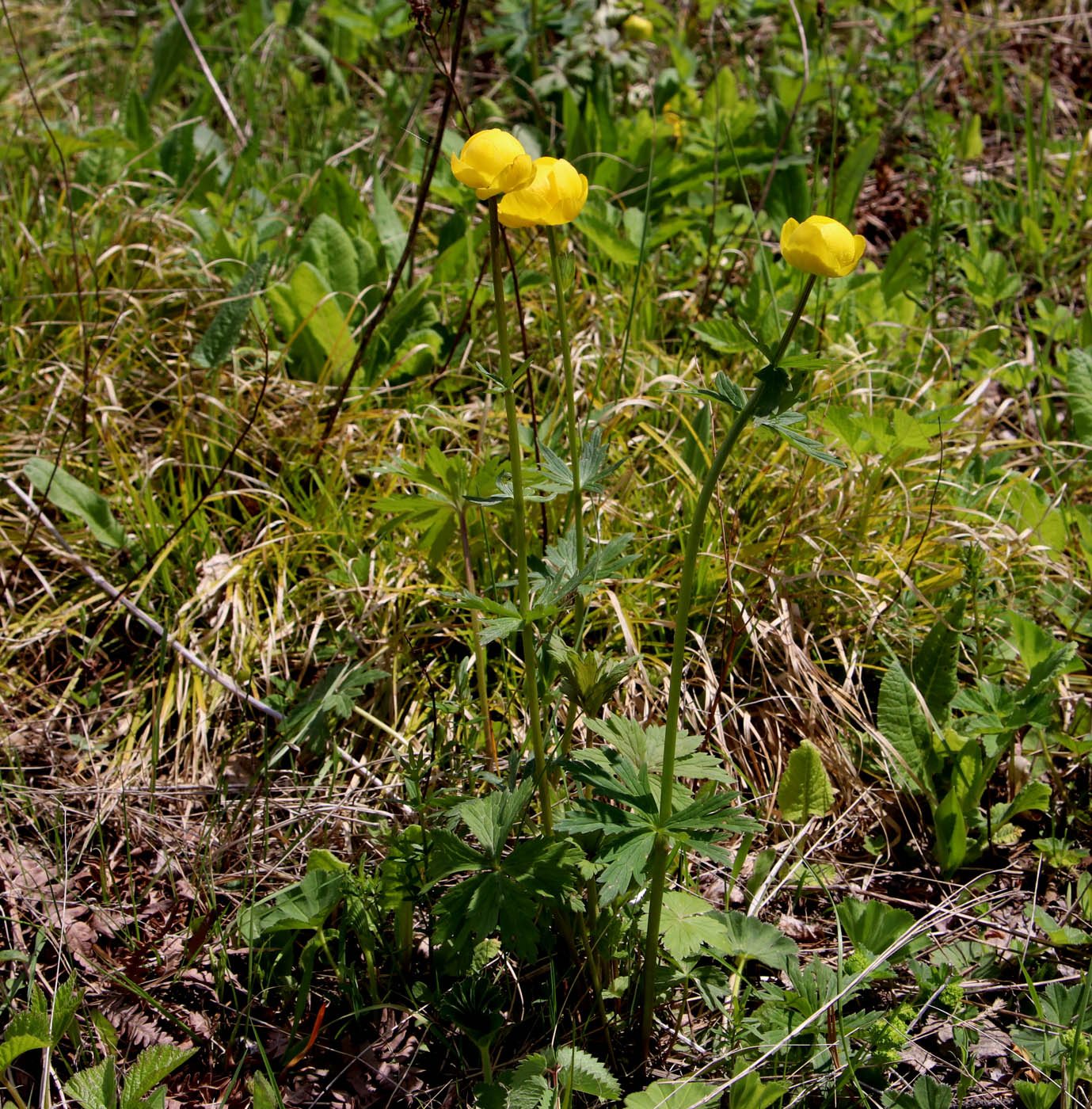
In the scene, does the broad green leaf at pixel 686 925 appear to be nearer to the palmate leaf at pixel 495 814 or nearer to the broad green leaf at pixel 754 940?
the broad green leaf at pixel 754 940

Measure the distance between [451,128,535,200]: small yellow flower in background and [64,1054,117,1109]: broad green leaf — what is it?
1.19 meters

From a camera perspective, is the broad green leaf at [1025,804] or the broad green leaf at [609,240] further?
the broad green leaf at [609,240]

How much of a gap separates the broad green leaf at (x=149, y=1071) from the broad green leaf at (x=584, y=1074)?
471 millimetres

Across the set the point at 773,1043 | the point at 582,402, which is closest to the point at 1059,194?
the point at 582,402

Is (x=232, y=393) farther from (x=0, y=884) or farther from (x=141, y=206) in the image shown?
(x=0, y=884)

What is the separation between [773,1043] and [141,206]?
264cm

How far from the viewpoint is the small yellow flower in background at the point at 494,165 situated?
1103mm

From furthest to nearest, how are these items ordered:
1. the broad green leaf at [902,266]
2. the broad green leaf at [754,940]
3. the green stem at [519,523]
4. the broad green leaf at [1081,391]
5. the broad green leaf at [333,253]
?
1. the broad green leaf at [902,266]
2. the broad green leaf at [333,253]
3. the broad green leaf at [1081,391]
4. the broad green leaf at [754,940]
5. the green stem at [519,523]

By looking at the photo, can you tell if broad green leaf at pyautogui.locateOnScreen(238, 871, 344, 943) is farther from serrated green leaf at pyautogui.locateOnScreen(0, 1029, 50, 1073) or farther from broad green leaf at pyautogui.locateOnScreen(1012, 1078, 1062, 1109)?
broad green leaf at pyautogui.locateOnScreen(1012, 1078, 1062, 1109)

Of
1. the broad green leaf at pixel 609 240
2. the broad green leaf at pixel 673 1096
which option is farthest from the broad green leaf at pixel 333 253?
the broad green leaf at pixel 673 1096

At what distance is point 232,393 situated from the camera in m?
2.46

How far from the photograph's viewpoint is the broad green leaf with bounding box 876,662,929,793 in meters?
1.87

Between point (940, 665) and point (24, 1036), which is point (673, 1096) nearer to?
point (24, 1036)

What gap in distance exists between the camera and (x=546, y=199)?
115cm
